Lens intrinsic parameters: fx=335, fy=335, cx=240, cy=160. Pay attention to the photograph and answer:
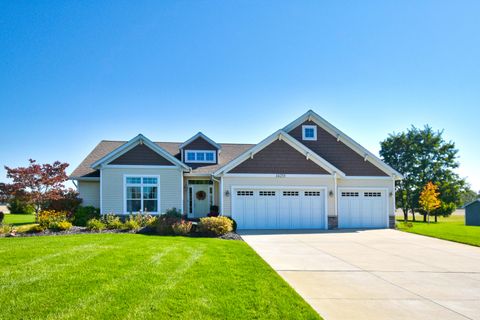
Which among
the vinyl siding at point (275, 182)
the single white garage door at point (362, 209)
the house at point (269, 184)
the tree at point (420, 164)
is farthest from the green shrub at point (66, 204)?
the tree at point (420, 164)

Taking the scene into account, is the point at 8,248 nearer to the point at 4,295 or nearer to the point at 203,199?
the point at 4,295

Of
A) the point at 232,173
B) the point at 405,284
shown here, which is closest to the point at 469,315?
the point at 405,284

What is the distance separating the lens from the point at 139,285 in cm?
688

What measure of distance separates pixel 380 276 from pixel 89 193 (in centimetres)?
1780

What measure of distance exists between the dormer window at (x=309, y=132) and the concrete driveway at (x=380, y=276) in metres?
8.88

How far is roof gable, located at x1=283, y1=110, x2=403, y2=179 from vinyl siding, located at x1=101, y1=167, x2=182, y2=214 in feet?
25.9

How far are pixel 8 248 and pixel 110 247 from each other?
10.2 ft

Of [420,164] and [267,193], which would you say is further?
[420,164]

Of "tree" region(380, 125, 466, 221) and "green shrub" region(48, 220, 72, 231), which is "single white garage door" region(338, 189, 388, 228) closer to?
"green shrub" region(48, 220, 72, 231)

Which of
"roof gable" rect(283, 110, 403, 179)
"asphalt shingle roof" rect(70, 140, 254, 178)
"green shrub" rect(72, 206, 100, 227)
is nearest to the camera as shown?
"green shrub" rect(72, 206, 100, 227)

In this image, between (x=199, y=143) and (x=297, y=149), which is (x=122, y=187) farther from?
(x=297, y=149)

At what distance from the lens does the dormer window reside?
2214 centimetres

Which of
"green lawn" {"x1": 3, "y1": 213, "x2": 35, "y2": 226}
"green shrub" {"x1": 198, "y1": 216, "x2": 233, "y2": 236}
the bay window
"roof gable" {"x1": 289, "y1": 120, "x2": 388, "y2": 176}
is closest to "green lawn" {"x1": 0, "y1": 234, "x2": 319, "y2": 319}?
"green shrub" {"x1": 198, "y1": 216, "x2": 233, "y2": 236}

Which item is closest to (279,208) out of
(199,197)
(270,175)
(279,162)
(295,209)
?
(295,209)
